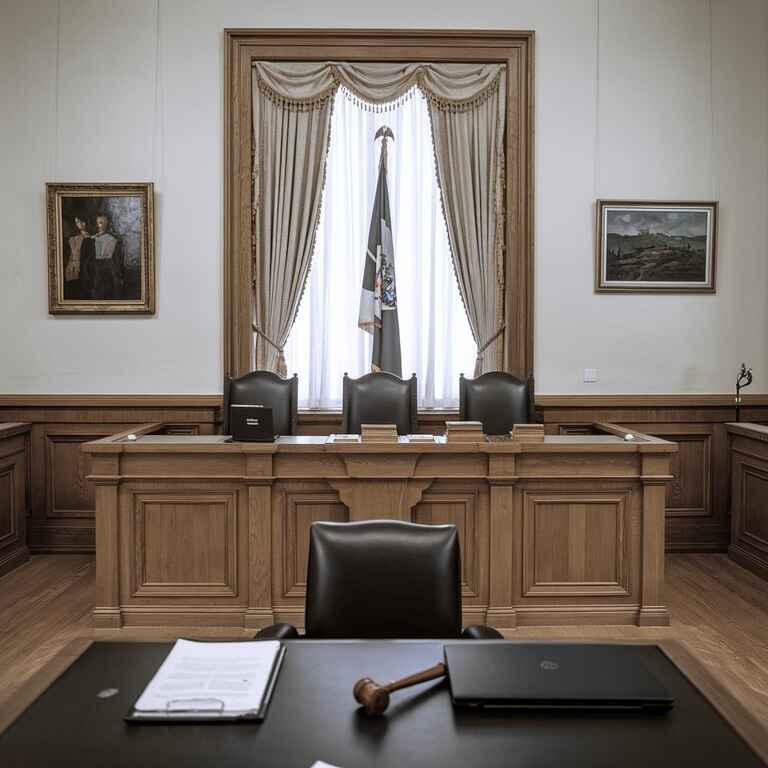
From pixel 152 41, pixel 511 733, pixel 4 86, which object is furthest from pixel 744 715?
pixel 4 86

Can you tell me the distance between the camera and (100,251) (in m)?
5.48

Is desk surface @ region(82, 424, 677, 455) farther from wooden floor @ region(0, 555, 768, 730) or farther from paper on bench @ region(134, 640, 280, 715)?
paper on bench @ region(134, 640, 280, 715)

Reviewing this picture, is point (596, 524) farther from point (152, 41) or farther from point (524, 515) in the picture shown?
point (152, 41)

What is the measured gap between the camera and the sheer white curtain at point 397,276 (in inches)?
223

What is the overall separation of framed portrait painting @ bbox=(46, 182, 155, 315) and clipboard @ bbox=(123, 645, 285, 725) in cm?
440

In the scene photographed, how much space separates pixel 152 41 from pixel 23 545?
11.6 feet

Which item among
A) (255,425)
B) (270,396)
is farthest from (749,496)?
(255,425)

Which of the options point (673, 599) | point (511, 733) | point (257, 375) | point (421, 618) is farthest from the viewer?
point (257, 375)

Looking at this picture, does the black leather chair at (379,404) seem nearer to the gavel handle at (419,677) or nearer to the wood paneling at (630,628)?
the wood paneling at (630,628)

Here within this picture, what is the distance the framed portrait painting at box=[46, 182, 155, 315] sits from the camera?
5.44 meters

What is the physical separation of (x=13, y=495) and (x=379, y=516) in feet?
8.90

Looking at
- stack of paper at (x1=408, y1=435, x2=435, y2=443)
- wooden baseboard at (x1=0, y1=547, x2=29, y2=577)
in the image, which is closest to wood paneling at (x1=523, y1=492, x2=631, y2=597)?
stack of paper at (x1=408, y1=435, x2=435, y2=443)

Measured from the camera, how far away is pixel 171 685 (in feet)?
4.90

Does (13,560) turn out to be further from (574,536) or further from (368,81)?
(368,81)
